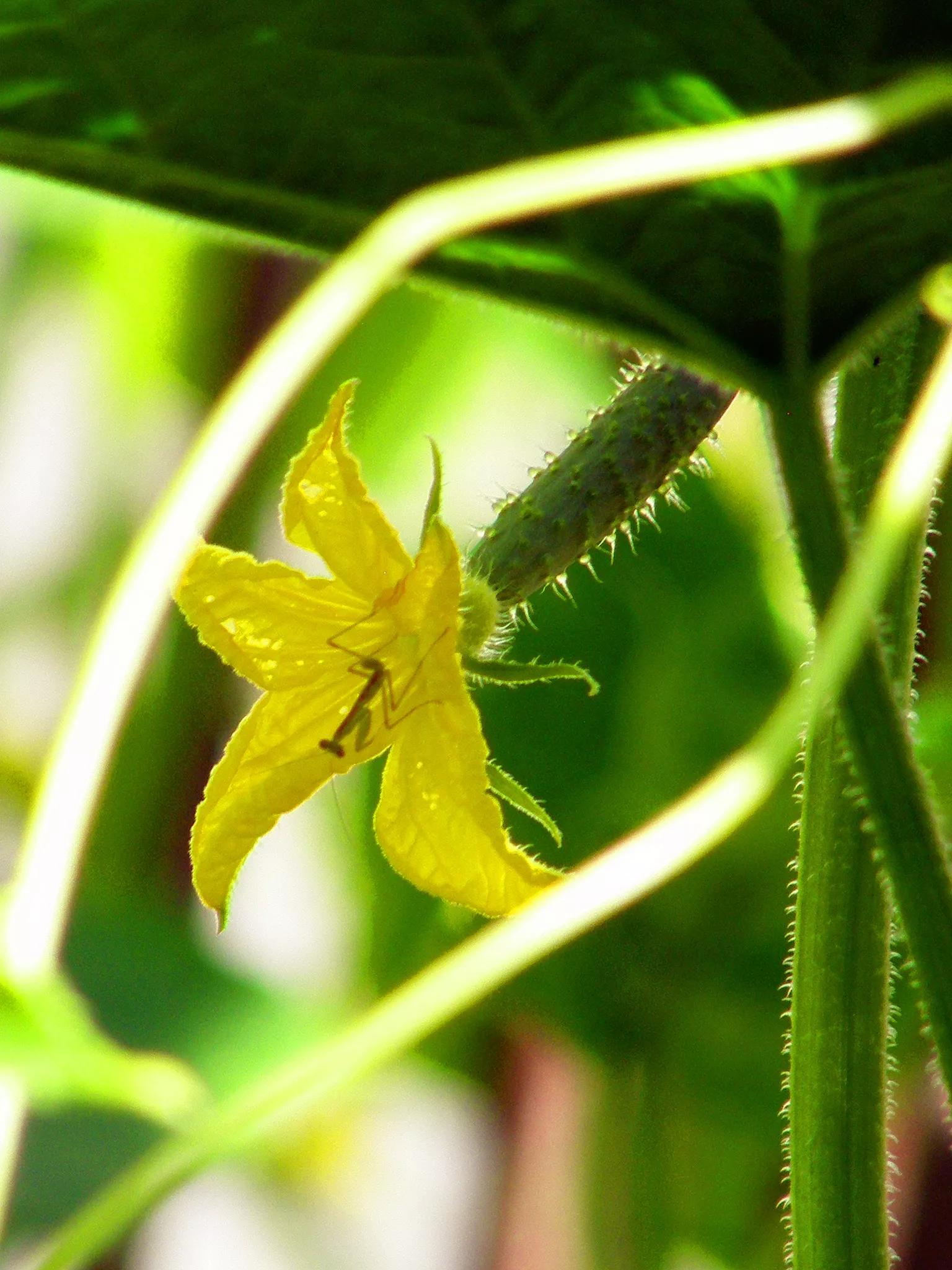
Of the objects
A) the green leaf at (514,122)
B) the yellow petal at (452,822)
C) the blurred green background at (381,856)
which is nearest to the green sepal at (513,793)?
the yellow petal at (452,822)

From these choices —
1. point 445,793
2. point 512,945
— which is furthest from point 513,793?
point 512,945

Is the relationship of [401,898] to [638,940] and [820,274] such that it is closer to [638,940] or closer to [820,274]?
[638,940]

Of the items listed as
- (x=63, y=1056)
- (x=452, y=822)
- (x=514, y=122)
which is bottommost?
(x=63, y=1056)

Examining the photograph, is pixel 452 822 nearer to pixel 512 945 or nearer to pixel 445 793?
pixel 445 793

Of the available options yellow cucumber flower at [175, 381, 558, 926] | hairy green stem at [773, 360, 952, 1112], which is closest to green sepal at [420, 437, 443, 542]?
yellow cucumber flower at [175, 381, 558, 926]

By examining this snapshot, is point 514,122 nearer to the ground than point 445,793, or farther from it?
farther from it

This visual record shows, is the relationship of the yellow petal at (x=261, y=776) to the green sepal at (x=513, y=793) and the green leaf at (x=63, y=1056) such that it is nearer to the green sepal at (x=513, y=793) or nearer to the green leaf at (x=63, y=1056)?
the green sepal at (x=513, y=793)

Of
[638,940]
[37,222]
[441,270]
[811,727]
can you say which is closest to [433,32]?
[441,270]
